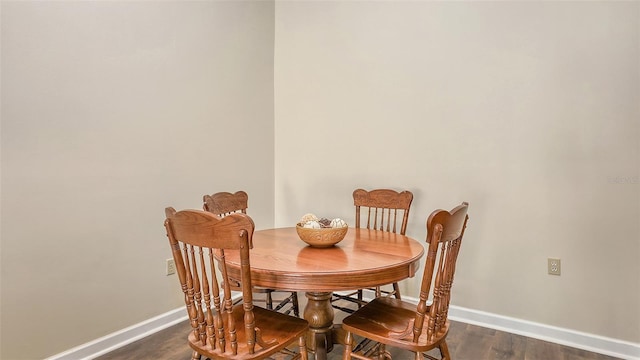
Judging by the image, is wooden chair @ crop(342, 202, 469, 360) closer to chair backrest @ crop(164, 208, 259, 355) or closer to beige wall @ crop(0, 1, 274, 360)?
chair backrest @ crop(164, 208, 259, 355)

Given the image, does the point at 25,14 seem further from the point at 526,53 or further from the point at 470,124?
the point at 526,53

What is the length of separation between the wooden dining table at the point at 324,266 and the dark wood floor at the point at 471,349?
1.17 ft

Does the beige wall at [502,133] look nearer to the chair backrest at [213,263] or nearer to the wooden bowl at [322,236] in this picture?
the wooden bowl at [322,236]

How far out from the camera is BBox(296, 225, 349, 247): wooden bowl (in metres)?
1.82

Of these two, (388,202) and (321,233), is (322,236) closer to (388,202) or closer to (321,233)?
(321,233)

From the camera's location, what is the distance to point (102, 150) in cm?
225

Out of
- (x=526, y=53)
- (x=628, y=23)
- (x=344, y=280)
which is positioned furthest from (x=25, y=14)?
(x=628, y=23)

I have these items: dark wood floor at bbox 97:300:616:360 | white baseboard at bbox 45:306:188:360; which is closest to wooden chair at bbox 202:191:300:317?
dark wood floor at bbox 97:300:616:360

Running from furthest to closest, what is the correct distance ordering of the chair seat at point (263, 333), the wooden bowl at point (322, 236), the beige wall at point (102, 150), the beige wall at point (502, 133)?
the beige wall at point (502, 133) < the beige wall at point (102, 150) < the wooden bowl at point (322, 236) < the chair seat at point (263, 333)

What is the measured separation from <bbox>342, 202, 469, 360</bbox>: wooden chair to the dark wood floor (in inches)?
24.8

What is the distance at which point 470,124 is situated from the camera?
2658 millimetres

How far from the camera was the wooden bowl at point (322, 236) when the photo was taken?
1818mm

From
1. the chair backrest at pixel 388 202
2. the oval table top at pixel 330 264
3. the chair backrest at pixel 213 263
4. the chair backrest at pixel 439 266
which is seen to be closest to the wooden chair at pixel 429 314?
the chair backrest at pixel 439 266

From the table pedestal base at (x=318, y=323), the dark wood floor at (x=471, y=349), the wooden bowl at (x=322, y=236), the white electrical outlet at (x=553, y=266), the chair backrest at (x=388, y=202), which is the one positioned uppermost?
the chair backrest at (x=388, y=202)
